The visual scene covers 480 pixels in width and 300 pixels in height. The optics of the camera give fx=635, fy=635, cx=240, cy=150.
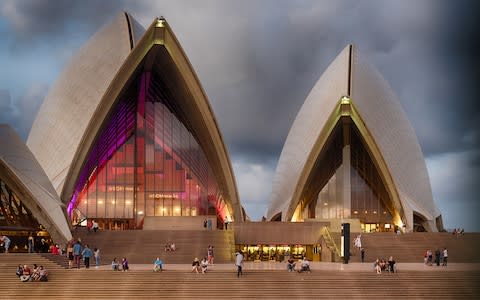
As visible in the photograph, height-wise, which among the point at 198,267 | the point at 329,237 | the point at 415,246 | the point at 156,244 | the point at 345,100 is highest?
the point at 345,100

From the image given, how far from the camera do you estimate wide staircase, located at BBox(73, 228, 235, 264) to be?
1039 inches

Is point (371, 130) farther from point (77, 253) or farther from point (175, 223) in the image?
point (77, 253)

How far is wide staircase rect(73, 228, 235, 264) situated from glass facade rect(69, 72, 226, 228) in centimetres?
864

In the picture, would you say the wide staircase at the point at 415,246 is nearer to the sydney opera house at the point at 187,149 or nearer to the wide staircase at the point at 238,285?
the wide staircase at the point at 238,285

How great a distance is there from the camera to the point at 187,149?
128ft

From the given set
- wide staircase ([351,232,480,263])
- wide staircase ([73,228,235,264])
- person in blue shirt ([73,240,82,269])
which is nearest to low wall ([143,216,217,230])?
wide staircase ([73,228,235,264])

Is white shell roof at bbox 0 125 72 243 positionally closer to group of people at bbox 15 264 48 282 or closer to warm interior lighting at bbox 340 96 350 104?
group of people at bbox 15 264 48 282

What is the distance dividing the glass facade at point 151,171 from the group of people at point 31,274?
17.3 meters

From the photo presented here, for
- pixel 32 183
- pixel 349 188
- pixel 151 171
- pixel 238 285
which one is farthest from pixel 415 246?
pixel 151 171

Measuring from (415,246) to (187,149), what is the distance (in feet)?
52.6

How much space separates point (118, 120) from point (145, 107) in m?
2.32

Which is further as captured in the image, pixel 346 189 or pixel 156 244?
pixel 346 189

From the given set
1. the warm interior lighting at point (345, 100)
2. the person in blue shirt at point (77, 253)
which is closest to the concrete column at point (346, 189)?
the warm interior lighting at point (345, 100)

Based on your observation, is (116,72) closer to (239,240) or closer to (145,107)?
(145,107)
